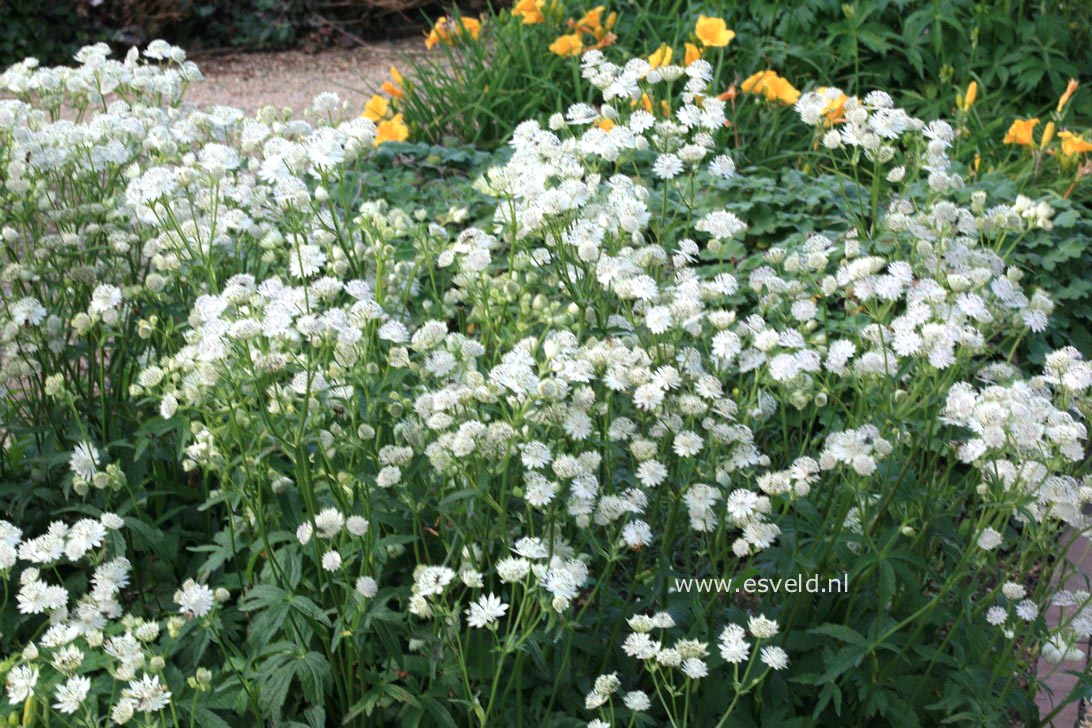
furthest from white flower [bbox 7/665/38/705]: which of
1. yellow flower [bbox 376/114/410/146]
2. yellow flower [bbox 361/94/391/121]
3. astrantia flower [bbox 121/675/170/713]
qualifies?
yellow flower [bbox 361/94/391/121]

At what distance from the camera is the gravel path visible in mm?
7535

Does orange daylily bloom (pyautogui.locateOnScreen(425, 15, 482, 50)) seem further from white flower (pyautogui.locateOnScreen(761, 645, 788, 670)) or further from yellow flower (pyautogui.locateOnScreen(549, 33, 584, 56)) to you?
white flower (pyautogui.locateOnScreen(761, 645, 788, 670))

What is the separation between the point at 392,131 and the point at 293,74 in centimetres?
317

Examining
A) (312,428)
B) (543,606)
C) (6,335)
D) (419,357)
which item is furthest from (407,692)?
(6,335)

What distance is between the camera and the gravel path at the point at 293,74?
754 cm

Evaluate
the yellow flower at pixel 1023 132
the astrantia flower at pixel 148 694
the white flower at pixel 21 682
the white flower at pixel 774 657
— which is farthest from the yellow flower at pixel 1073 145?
the white flower at pixel 21 682

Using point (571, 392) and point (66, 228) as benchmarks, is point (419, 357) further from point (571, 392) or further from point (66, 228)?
point (66, 228)

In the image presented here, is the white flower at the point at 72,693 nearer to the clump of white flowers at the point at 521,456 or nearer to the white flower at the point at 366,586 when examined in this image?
the clump of white flowers at the point at 521,456

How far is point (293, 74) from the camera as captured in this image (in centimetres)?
808

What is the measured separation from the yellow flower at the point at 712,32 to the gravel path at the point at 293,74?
8.71 ft

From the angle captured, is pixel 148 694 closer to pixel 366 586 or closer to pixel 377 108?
pixel 366 586

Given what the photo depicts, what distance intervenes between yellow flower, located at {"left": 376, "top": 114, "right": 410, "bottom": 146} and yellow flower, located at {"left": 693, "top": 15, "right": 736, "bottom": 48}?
4.38 feet

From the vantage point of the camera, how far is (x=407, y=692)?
2.28m

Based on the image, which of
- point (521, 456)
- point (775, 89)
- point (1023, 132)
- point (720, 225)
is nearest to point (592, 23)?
point (775, 89)
